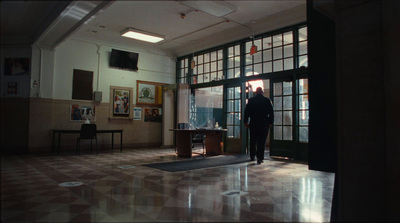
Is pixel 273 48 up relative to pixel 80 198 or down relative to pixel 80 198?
up

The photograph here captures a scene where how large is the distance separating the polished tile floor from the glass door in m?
1.96

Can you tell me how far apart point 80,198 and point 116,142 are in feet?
18.5

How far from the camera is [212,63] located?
8.02 m

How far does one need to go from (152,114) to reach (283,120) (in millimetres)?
4576

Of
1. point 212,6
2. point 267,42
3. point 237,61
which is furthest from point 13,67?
point 237,61

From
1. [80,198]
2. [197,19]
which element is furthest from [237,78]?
[80,198]

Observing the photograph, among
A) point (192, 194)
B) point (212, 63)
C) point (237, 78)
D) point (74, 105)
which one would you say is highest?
point (212, 63)

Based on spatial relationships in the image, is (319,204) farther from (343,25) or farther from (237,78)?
(237,78)

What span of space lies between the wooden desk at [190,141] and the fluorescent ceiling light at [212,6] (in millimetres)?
2545

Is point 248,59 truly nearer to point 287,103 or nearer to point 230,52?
point 230,52

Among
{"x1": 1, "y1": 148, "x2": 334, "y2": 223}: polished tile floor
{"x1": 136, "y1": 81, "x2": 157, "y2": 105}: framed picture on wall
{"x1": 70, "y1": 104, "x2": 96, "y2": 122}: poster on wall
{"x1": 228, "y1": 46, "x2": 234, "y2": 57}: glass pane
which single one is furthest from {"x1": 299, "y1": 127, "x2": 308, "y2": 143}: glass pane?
{"x1": 70, "y1": 104, "x2": 96, "y2": 122}: poster on wall

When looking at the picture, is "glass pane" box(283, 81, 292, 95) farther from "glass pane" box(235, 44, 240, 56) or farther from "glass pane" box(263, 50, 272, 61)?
"glass pane" box(235, 44, 240, 56)

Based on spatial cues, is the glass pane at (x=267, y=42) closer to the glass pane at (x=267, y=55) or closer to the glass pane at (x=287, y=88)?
the glass pane at (x=267, y=55)

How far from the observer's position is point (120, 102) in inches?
323
